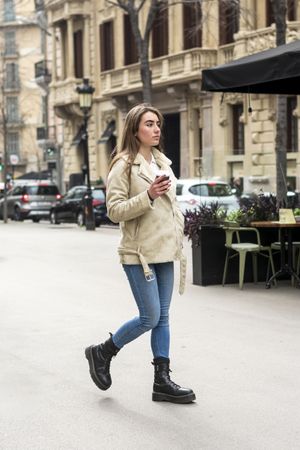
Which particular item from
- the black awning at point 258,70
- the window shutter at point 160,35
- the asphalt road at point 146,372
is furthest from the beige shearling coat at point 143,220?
the window shutter at point 160,35

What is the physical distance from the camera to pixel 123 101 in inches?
1634

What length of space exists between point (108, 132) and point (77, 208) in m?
12.7

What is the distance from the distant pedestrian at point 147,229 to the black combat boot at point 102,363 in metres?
0.20

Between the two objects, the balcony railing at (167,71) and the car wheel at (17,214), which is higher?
the balcony railing at (167,71)

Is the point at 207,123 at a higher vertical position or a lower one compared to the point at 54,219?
higher

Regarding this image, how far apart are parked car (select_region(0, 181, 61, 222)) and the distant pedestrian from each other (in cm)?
3020

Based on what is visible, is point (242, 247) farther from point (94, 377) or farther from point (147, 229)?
point (147, 229)

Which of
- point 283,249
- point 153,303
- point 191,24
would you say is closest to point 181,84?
point 191,24

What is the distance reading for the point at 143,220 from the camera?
5.94 meters

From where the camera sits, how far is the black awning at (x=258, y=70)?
11.3 metres

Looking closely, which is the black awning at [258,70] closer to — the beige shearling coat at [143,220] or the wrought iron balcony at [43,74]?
the beige shearling coat at [143,220]

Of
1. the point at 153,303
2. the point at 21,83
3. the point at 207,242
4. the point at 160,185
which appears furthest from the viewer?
the point at 21,83

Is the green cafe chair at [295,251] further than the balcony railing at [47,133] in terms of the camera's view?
No

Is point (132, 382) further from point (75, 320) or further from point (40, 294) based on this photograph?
point (40, 294)
